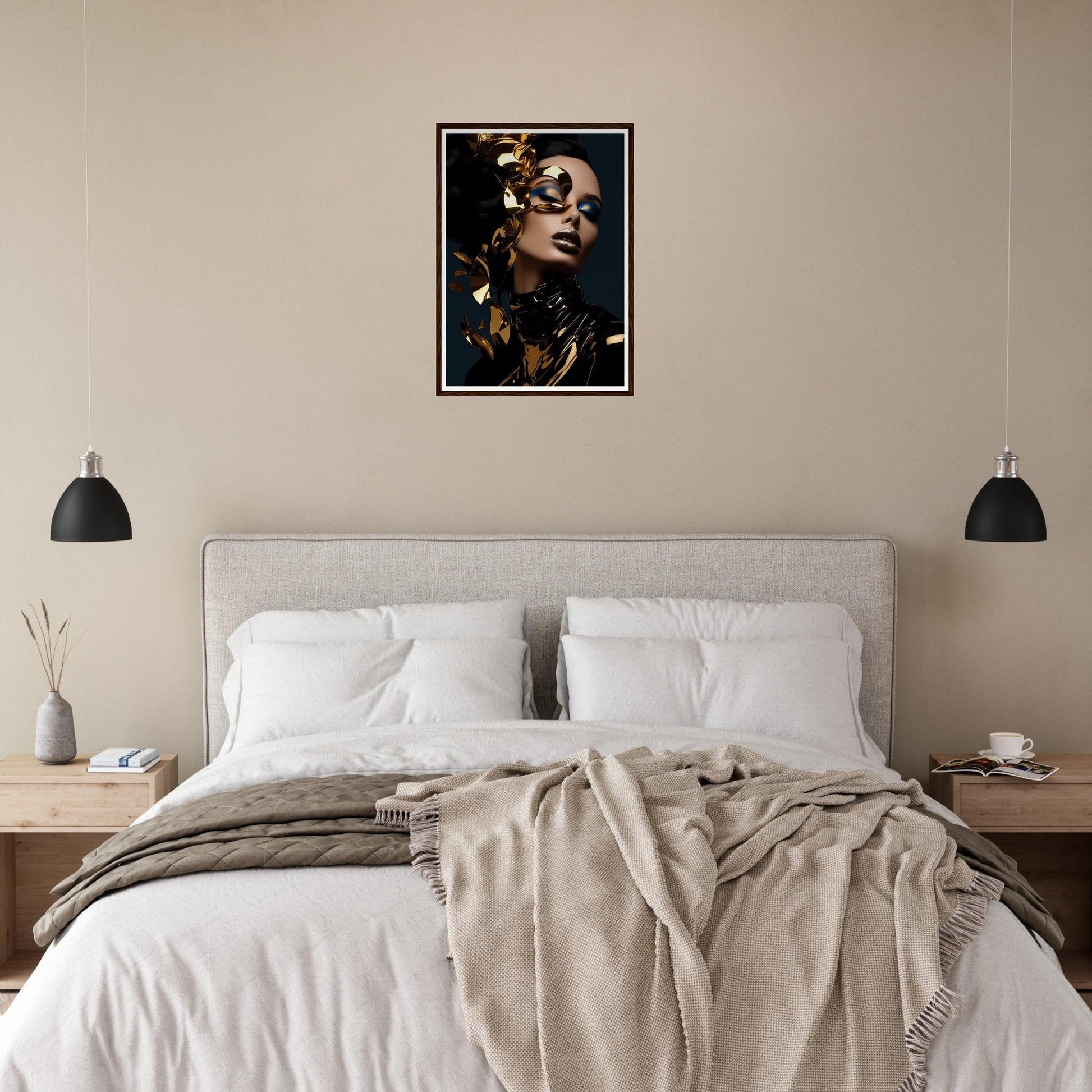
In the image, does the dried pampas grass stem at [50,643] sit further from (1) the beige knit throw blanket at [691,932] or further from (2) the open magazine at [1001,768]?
(2) the open magazine at [1001,768]

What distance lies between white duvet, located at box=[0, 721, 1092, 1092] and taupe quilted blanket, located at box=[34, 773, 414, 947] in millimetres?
49

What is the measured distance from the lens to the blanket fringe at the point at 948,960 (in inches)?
62.1

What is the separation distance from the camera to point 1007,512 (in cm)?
311

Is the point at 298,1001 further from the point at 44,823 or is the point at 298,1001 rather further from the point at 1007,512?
the point at 1007,512

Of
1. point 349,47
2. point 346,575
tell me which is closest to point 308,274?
point 349,47

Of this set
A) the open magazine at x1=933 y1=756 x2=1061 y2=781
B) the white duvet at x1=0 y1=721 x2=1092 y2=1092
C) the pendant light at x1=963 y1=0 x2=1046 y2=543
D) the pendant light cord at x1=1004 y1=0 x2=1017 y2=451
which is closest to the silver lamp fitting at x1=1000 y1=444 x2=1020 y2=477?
the pendant light at x1=963 y1=0 x2=1046 y2=543

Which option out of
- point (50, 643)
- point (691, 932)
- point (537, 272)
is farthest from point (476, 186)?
point (691, 932)

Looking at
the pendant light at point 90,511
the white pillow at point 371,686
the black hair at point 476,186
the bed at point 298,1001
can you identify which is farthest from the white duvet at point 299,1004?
the black hair at point 476,186

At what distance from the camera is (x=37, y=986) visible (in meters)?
1.73

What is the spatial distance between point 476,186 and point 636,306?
2.21 ft

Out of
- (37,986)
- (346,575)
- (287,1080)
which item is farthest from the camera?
(346,575)

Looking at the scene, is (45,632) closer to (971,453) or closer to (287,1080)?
(287,1080)

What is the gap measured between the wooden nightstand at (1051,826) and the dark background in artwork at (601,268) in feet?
Answer: 6.19

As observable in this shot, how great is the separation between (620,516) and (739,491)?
0.41 m
